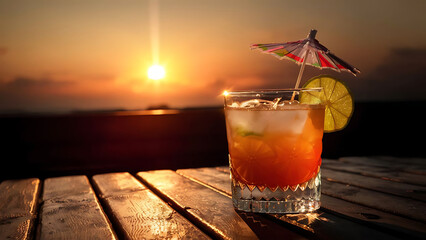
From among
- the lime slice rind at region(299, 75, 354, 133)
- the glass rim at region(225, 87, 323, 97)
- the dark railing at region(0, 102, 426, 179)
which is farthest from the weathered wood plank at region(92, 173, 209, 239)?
the dark railing at region(0, 102, 426, 179)

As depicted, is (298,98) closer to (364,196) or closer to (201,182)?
(364,196)

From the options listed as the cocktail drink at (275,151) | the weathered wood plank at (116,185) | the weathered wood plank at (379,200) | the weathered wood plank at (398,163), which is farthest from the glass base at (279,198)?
the weathered wood plank at (398,163)

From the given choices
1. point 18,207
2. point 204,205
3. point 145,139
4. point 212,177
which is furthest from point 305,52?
point 145,139

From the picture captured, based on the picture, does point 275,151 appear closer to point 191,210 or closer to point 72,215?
point 191,210

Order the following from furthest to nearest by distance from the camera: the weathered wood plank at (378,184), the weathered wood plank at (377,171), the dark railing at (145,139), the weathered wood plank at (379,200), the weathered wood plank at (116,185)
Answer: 1. the dark railing at (145,139)
2. the weathered wood plank at (377,171)
3. the weathered wood plank at (116,185)
4. the weathered wood plank at (378,184)
5. the weathered wood plank at (379,200)

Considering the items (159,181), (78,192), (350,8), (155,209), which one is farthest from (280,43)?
(350,8)

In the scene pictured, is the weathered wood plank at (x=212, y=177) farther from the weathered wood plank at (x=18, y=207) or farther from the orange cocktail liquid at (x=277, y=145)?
the weathered wood plank at (x=18, y=207)
